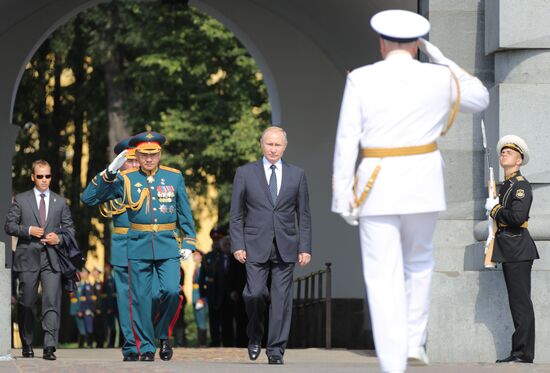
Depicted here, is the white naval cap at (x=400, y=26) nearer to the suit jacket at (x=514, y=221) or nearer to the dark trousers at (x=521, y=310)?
the suit jacket at (x=514, y=221)

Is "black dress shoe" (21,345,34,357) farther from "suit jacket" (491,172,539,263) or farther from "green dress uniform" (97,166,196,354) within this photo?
"suit jacket" (491,172,539,263)

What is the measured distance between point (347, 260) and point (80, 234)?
12.5 m

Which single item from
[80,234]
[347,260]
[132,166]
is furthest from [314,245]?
[80,234]

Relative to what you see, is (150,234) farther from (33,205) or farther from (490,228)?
(490,228)

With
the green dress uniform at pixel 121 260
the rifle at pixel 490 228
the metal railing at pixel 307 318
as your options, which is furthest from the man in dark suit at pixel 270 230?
the metal railing at pixel 307 318

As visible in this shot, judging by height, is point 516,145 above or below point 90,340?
above

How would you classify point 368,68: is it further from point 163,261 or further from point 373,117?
point 163,261

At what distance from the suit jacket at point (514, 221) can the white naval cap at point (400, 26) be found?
12.8 feet

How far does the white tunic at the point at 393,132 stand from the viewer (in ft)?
27.4

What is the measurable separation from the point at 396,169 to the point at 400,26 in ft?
2.42

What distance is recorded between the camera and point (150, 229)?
12852 millimetres

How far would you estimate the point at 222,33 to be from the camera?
31.4m

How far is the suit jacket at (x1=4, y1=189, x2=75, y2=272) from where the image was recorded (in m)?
14.2

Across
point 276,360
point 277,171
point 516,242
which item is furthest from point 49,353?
point 516,242
